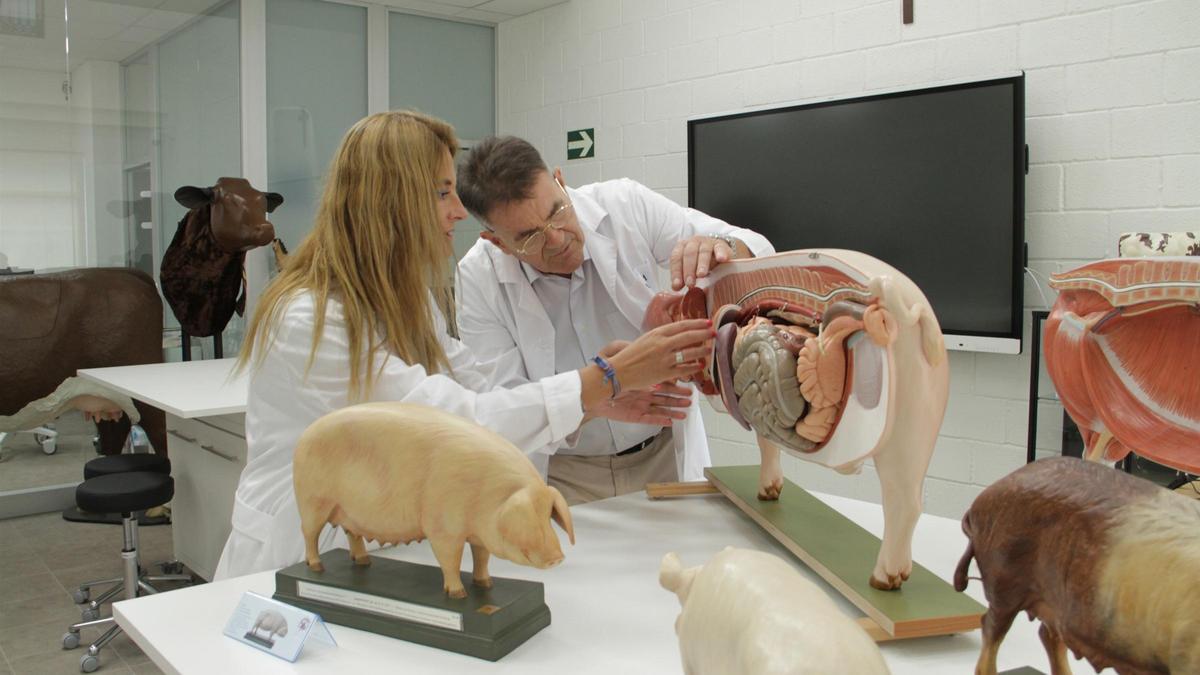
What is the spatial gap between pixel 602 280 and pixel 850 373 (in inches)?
40.2

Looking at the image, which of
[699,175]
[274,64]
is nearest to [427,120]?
[699,175]

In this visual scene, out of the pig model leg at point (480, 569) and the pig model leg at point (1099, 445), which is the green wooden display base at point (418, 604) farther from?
the pig model leg at point (1099, 445)

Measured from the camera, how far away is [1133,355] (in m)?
1.15

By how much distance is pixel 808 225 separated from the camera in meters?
3.92

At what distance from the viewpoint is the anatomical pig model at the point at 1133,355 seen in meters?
1.08

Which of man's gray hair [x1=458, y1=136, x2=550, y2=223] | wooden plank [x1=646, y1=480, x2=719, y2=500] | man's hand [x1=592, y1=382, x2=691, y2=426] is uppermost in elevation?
man's gray hair [x1=458, y1=136, x2=550, y2=223]

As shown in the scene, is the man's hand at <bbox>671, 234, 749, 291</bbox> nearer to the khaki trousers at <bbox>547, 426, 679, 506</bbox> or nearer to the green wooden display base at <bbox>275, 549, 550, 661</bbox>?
the khaki trousers at <bbox>547, 426, 679, 506</bbox>

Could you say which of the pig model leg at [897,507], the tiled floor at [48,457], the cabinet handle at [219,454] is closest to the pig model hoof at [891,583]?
the pig model leg at [897,507]

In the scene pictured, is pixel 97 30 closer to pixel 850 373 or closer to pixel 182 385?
pixel 182 385

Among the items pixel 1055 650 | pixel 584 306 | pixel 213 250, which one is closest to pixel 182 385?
pixel 213 250

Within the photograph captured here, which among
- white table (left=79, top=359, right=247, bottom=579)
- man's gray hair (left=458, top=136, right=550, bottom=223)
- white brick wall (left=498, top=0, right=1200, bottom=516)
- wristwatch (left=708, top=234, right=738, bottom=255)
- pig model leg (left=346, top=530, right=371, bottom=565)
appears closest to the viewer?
pig model leg (left=346, top=530, right=371, bottom=565)

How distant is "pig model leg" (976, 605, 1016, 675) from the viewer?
872 millimetres

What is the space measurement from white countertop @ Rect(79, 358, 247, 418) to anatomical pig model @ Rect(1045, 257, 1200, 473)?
2.16 metres

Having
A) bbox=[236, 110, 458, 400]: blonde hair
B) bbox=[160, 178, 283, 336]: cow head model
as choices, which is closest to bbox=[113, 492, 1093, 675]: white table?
bbox=[236, 110, 458, 400]: blonde hair
